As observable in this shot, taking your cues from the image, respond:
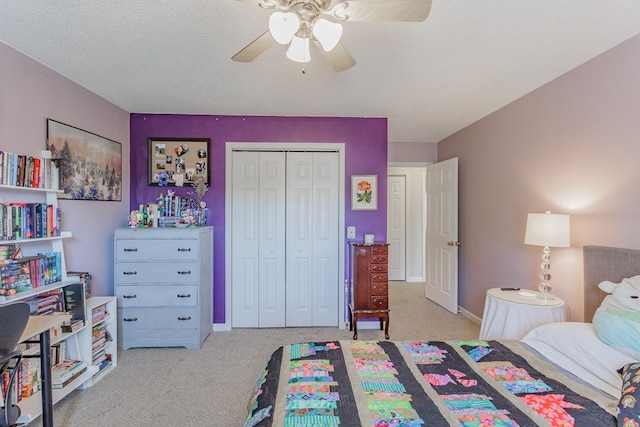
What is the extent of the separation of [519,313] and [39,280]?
10.9ft

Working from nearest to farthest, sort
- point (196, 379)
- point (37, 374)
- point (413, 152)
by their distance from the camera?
1. point (37, 374)
2. point (196, 379)
3. point (413, 152)

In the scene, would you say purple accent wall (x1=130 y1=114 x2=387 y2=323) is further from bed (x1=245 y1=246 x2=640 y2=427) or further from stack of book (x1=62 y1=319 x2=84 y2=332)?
bed (x1=245 y1=246 x2=640 y2=427)

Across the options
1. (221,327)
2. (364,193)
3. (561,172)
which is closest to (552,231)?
(561,172)

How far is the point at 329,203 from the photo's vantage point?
358 cm

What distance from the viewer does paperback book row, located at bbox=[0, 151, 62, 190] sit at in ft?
6.08

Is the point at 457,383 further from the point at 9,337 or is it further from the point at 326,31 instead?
the point at 9,337

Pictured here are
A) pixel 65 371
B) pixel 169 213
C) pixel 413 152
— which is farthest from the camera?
pixel 413 152

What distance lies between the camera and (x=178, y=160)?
3.50 m

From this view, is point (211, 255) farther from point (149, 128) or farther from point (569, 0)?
point (569, 0)

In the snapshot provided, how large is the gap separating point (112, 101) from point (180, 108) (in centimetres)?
62

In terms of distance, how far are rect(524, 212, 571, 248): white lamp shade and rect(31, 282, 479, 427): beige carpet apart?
151 centimetres

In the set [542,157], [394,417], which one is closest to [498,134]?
[542,157]

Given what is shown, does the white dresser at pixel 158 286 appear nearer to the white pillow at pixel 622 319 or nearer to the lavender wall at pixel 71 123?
the lavender wall at pixel 71 123

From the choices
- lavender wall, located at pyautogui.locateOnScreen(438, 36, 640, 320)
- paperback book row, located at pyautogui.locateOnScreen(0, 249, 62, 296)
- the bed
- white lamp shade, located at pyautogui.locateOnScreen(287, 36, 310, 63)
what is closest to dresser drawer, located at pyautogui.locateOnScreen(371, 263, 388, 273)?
lavender wall, located at pyautogui.locateOnScreen(438, 36, 640, 320)
